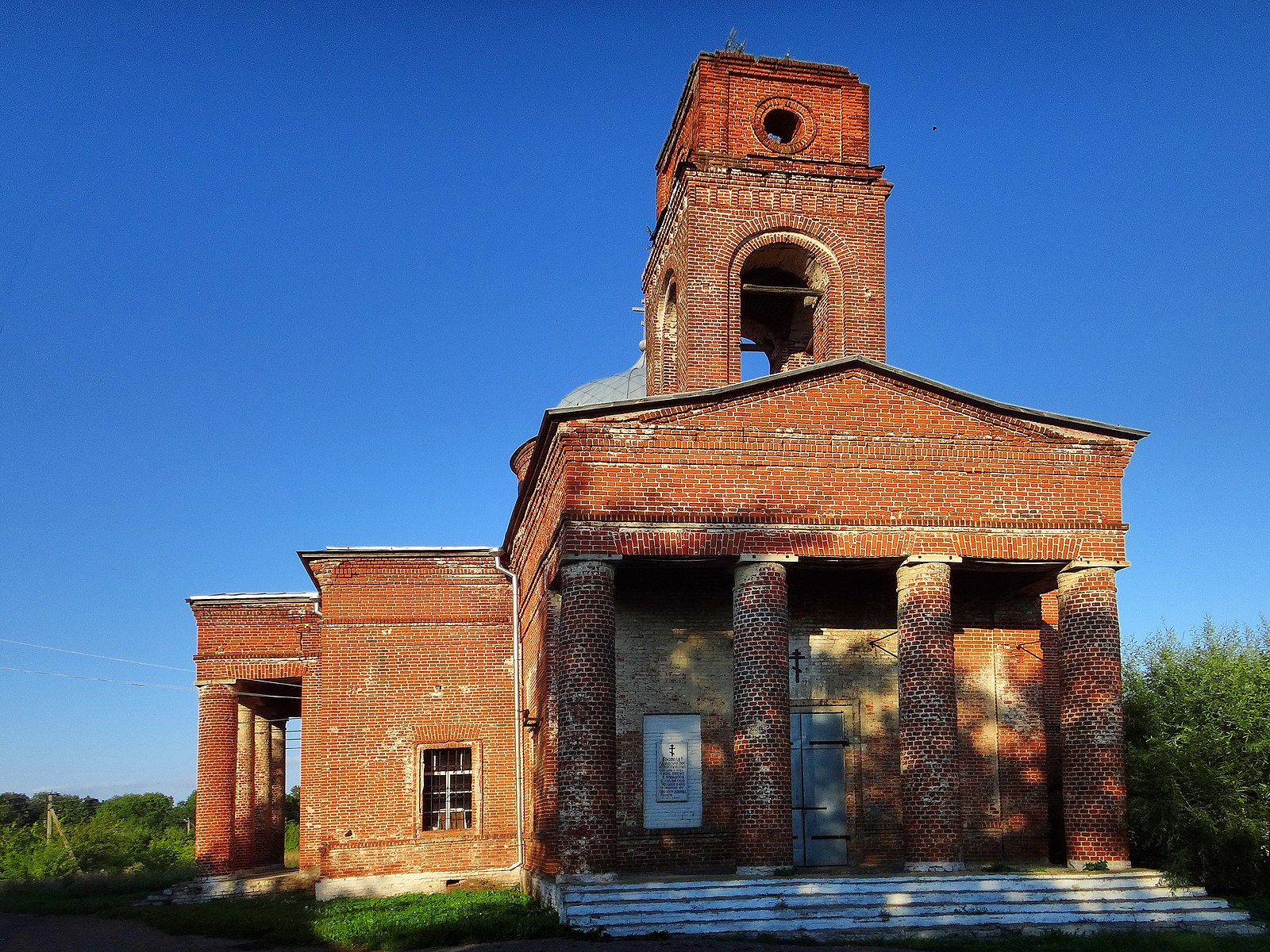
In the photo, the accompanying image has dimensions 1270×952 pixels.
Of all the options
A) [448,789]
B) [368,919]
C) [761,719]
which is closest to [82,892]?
[448,789]

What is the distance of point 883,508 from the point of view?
1636 centimetres

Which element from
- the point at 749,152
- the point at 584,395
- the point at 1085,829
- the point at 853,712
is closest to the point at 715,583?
the point at 853,712

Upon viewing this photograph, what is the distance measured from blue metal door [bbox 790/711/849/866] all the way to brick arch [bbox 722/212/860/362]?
20.2 ft

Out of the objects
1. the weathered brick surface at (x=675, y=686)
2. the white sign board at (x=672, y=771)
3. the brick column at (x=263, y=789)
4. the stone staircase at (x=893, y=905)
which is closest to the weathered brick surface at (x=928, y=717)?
the stone staircase at (x=893, y=905)

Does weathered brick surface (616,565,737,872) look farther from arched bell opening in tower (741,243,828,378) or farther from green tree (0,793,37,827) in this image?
green tree (0,793,37,827)

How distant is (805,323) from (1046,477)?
670 cm

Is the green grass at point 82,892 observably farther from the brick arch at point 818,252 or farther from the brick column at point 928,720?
the brick arch at point 818,252

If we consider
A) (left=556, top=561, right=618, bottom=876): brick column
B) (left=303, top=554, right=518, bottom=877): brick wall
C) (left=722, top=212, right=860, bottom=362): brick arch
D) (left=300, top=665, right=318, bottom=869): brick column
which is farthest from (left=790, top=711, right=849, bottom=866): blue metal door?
(left=300, top=665, right=318, bottom=869): brick column

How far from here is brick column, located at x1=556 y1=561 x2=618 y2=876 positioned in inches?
592

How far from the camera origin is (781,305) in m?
22.6

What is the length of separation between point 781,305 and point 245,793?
15.1 metres

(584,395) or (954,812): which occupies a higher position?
(584,395)

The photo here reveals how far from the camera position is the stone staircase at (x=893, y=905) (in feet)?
46.2

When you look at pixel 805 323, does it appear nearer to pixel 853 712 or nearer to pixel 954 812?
pixel 853 712
